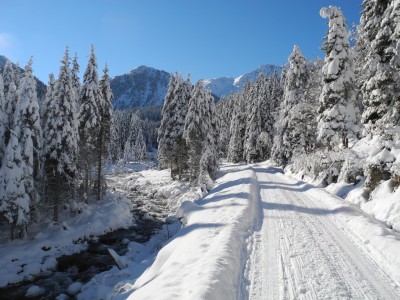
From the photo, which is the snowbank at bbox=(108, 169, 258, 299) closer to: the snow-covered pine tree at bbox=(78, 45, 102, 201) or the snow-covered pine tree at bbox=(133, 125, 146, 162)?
the snow-covered pine tree at bbox=(78, 45, 102, 201)

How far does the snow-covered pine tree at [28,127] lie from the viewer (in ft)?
73.4

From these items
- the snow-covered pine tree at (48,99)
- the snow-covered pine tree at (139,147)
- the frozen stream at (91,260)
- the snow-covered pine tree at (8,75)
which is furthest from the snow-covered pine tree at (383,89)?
the snow-covered pine tree at (139,147)

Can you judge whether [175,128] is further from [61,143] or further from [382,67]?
[382,67]

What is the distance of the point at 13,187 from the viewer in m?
20.8

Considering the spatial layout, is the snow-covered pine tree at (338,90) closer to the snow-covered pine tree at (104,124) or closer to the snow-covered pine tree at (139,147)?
the snow-covered pine tree at (104,124)

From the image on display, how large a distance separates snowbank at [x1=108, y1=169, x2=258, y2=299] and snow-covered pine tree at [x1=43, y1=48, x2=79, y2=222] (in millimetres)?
14072

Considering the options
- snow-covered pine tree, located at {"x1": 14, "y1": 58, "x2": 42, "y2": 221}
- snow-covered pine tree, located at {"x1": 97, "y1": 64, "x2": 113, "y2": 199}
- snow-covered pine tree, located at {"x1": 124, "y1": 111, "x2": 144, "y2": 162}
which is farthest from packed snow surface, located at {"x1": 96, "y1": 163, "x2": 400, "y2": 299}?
snow-covered pine tree, located at {"x1": 124, "y1": 111, "x2": 144, "y2": 162}

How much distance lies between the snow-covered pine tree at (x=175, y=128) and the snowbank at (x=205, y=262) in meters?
26.9

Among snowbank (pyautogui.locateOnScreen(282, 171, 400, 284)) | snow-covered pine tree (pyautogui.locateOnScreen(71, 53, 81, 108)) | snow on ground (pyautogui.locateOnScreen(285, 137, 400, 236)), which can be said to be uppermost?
snow-covered pine tree (pyautogui.locateOnScreen(71, 53, 81, 108))

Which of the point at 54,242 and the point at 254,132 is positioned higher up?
the point at 254,132

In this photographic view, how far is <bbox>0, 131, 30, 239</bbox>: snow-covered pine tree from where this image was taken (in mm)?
20734

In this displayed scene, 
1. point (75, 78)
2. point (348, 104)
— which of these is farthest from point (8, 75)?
point (348, 104)

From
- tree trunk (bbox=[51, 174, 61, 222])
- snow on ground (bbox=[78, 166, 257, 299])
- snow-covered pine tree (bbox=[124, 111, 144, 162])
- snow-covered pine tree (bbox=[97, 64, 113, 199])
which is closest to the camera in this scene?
snow on ground (bbox=[78, 166, 257, 299])

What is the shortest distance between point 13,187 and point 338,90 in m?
23.8
